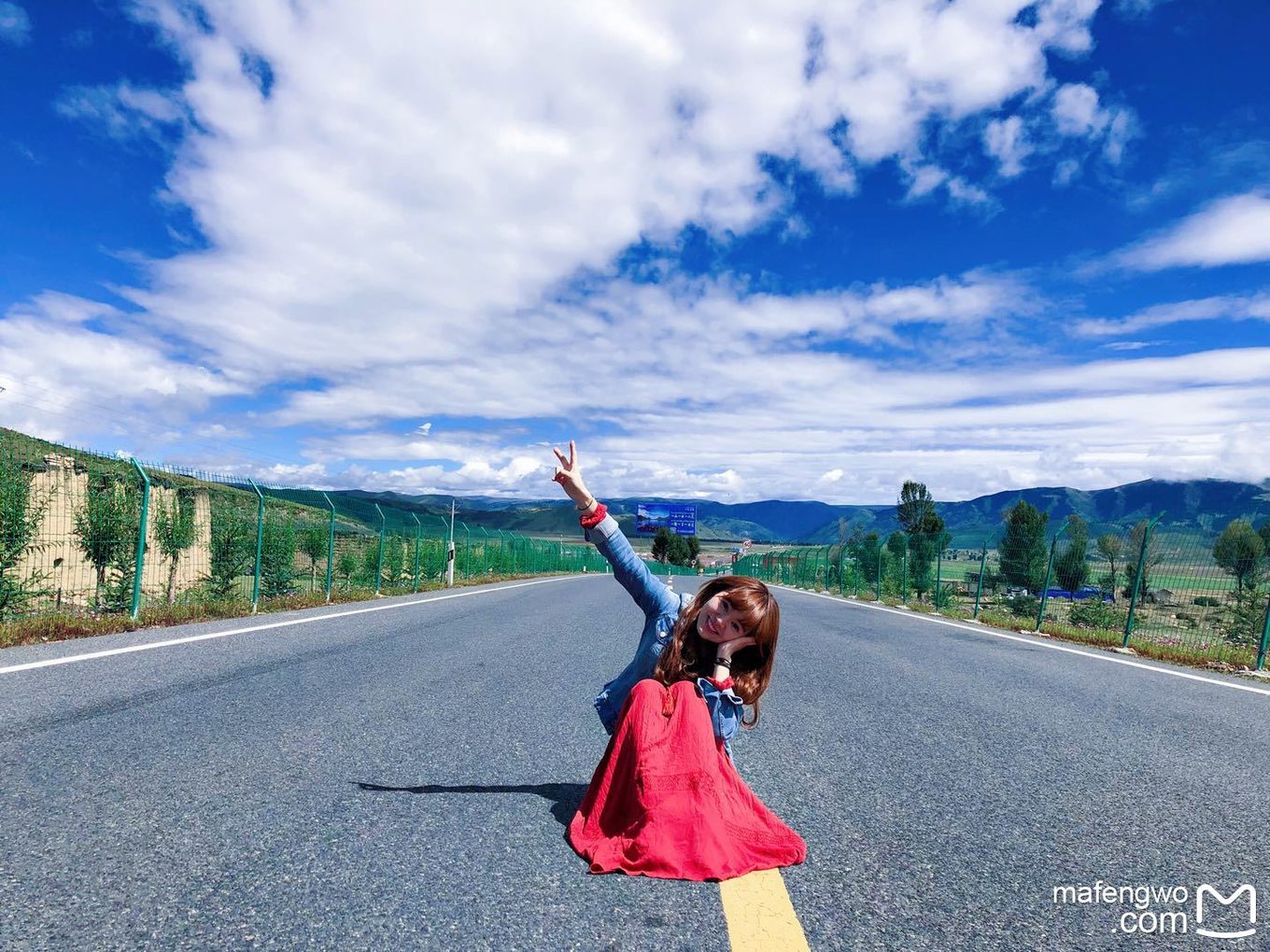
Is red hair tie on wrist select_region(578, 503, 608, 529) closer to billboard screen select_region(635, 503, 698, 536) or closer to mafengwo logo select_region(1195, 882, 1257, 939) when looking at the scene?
mafengwo logo select_region(1195, 882, 1257, 939)

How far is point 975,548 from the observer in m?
17.8

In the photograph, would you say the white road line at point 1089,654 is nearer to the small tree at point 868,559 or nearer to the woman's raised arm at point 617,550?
the woman's raised arm at point 617,550

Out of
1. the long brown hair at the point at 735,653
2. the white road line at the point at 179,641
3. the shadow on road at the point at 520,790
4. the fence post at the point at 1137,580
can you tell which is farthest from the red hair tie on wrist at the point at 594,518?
the fence post at the point at 1137,580

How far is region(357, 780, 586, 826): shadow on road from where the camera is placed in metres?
3.43

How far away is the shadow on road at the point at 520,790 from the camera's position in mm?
3428

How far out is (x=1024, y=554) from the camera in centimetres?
1652

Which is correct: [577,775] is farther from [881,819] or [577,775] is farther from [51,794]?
[51,794]

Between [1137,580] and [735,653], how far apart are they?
1141 cm

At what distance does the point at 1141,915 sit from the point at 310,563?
17.6 meters

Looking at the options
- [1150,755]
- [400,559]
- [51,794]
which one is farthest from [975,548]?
[51,794]

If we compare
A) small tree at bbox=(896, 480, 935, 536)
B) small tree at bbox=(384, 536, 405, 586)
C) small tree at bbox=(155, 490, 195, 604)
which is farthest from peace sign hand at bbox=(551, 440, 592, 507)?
small tree at bbox=(896, 480, 935, 536)

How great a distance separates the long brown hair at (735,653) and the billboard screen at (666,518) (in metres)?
61.8

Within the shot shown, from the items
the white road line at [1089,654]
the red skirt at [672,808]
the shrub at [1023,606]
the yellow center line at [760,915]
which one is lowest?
the white road line at [1089,654]

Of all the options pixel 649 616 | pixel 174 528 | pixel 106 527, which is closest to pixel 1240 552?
pixel 649 616
